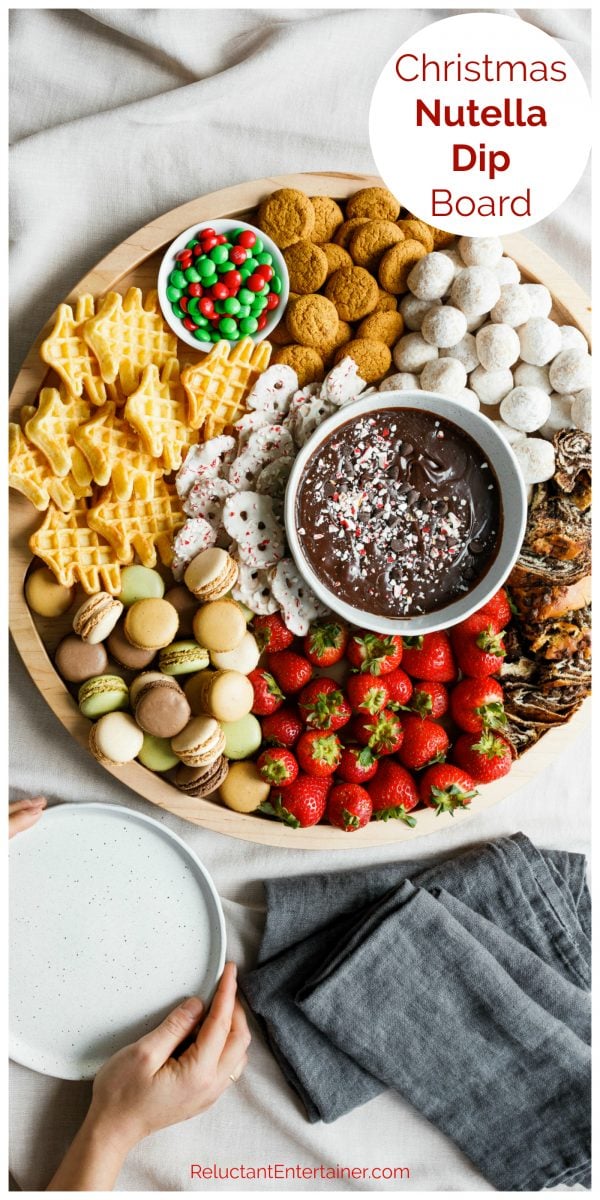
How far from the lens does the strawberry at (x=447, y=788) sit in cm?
273

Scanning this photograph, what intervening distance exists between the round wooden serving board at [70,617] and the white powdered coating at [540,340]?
74 centimetres

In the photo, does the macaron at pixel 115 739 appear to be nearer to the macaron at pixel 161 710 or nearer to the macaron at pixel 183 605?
the macaron at pixel 161 710

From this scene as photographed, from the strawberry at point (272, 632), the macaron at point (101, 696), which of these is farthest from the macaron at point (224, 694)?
the macaron at point (101, 696)

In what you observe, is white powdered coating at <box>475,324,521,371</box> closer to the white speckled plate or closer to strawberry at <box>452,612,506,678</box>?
strawberry at <box>452,612,506,678</box>

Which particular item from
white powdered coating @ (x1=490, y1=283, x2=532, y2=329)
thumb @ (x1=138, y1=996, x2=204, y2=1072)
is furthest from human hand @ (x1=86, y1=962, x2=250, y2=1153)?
white powdered coating @ (x1=490, y1=283, x2=532, y2=329)

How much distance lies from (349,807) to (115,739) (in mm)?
756

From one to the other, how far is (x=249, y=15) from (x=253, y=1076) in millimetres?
3563

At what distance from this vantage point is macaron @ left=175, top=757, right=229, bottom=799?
2.69 meters

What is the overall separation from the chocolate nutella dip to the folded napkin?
985 millimetres

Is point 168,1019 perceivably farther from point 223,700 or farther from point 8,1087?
point 223,700

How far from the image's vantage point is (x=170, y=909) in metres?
2.82

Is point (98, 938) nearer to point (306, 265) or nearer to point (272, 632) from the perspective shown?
point (272, 632)

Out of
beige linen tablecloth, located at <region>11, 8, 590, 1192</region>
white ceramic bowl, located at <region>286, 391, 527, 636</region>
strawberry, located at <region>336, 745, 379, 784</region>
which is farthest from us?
beige linen tablecloth, located at <region>11, 8, 590, 1192</region>
